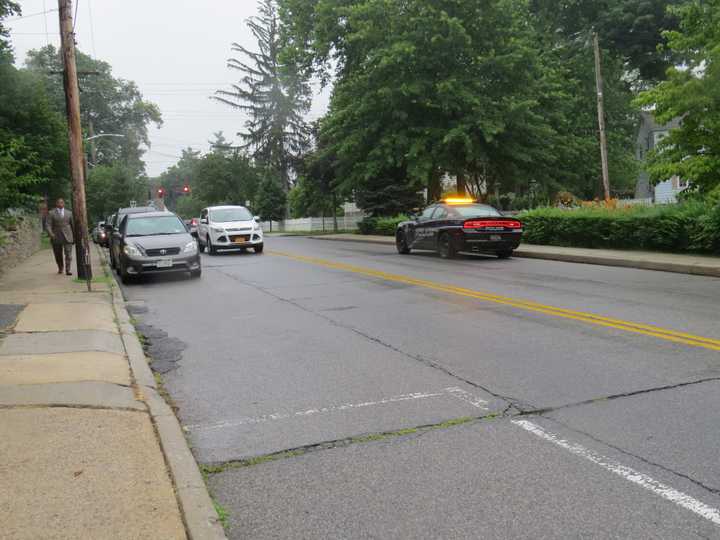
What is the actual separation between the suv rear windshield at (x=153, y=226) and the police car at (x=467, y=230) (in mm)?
7092

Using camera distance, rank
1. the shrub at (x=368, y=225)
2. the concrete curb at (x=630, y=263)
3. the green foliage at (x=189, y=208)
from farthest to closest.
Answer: the green foliage at (x=189, y=208) → the shrub at (x=368, y=225) → the concrete curb at (x=630, y=263)

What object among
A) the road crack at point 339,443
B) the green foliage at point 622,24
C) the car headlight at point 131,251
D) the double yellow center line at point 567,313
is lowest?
the road crack at point 339,443

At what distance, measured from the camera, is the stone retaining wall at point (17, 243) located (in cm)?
1780

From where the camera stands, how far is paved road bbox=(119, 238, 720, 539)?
362 cm

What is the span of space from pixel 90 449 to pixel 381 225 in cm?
3125

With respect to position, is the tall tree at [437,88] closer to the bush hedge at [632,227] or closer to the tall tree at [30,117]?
the bush hedge at [632,227]

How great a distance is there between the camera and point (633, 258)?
53.2 ft

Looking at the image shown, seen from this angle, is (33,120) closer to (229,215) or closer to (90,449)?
(229,215)

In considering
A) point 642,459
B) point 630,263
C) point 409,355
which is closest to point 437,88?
point 630,263

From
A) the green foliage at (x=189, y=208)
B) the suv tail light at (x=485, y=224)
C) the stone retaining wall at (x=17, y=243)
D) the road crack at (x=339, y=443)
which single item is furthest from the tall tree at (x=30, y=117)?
the green foliage at (x=189, y=208)

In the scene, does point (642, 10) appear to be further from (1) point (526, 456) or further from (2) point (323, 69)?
(1) point (526, 456)

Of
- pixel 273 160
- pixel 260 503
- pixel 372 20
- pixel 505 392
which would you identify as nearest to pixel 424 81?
pixel 372 20

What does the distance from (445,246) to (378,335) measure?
1155 cm

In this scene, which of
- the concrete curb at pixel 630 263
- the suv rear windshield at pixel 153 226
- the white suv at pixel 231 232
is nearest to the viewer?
the concrete curb at pixel 630 263
